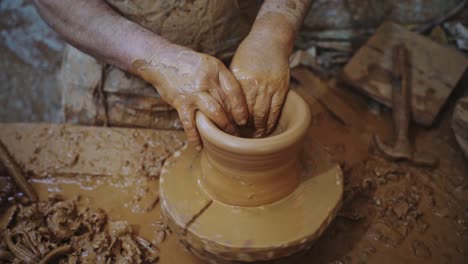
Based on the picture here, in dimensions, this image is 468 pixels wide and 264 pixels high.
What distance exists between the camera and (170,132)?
9.06 feet

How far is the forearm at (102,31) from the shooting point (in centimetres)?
202

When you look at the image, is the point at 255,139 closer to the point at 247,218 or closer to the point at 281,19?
the point at 247,218

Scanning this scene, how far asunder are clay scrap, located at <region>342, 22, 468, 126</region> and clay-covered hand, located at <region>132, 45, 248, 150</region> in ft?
5.35

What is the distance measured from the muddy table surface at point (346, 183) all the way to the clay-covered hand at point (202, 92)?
1.79 feet

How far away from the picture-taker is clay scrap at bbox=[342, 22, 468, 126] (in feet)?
9.53

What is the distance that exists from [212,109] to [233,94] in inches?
5.2

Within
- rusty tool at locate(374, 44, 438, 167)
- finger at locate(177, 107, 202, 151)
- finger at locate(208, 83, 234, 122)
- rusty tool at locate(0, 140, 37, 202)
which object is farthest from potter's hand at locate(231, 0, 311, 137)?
rusty tool at locate(0, 140, 37, 202)


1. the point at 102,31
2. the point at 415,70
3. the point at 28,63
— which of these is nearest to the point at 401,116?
the point at 415,70

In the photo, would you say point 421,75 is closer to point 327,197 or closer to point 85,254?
point 327,197

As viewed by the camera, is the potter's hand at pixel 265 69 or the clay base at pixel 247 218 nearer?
the clay base at pixel 247 218

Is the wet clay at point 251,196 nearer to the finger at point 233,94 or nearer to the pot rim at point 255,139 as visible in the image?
the pot rim at point 255,139

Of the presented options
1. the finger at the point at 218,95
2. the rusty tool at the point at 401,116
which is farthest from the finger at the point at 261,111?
the rusty tool at the point at 401,116

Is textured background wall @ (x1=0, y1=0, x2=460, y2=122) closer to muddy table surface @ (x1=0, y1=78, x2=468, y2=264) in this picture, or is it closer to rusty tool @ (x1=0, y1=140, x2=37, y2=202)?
muddy table surface @ (x1=0, y1=78, x2=468, y2=264)

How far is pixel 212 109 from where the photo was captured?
171cm
